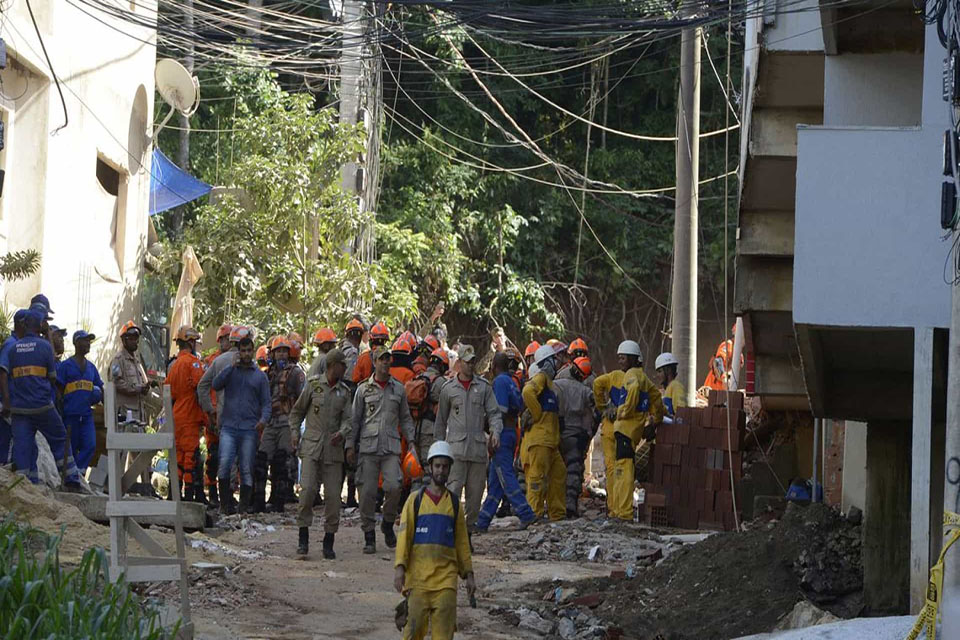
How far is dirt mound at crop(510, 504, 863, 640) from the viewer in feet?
36.8

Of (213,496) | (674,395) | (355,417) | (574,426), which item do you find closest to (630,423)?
(574,426)

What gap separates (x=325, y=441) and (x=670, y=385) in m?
6.41

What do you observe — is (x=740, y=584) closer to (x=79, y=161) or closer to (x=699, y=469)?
(x=699, y=469)

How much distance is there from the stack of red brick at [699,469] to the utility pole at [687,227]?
319cm

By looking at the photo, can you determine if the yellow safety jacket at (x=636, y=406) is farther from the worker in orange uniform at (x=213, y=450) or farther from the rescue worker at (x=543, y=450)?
the worker in orange uniform at (x=213, y=450)

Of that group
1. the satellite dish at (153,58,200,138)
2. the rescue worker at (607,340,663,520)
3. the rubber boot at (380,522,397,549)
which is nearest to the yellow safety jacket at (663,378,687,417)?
the rescue worker at (607,340,663,520)

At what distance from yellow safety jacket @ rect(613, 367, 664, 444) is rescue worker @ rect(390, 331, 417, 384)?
2.52 metres

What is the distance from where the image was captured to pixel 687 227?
20016 millimetres

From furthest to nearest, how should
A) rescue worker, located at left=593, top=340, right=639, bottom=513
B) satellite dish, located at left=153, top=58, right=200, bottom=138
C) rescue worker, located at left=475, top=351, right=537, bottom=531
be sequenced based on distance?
satellite dish, located at left=153, top=58, right=200, bottom=138 → rescue worker, located at left=593, top=340, right=639, bottom=513 → rescue worker, located at left=475, top=351, right=537, bottom=531

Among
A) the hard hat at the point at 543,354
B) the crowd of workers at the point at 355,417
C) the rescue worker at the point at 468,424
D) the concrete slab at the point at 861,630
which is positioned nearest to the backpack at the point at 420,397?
the crowd of workers at the point at 355,417

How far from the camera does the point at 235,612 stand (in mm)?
10930

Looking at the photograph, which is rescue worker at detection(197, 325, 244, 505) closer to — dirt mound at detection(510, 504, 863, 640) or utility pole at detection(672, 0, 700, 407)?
dirt mound at detection(510, 504, 863, 640)

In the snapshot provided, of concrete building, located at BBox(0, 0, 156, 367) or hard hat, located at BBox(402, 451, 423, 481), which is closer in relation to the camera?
hard hat, located at BBox(402, 451, 423, 481)

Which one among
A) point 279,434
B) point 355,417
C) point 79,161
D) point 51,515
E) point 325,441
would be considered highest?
point 79,161
